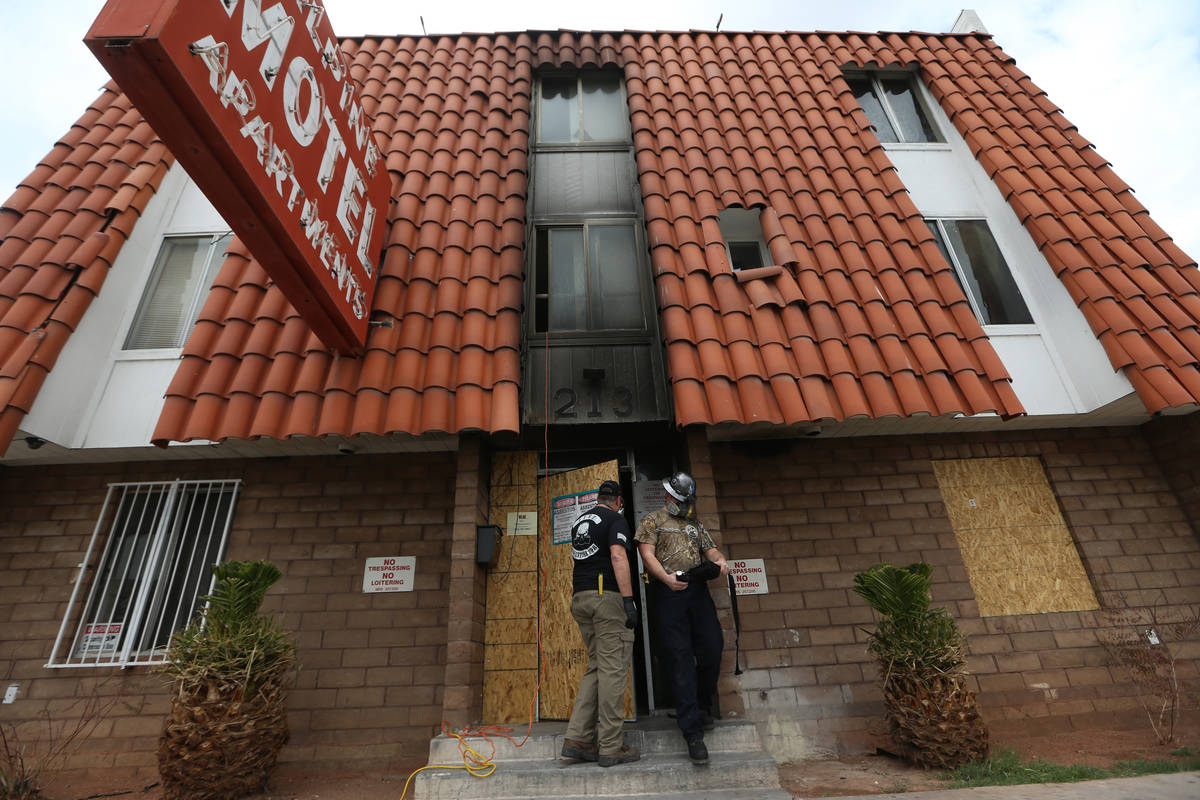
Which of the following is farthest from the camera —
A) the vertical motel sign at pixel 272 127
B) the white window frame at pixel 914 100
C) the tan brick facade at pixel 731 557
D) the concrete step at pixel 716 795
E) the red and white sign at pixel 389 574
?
the white window frame at pixel 914 100

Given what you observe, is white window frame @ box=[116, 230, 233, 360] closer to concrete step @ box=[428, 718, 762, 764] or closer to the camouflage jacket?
concrete step @ box=[428, 718, 762, 764]

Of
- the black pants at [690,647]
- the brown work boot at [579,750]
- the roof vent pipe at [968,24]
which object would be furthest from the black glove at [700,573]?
the roof vent pipe at [968,24]

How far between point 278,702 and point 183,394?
9.86 ft

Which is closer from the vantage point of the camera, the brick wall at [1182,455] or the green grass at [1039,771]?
the green grass at [1039,771]

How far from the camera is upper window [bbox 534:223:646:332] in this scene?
269 inches

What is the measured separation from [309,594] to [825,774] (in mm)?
5412

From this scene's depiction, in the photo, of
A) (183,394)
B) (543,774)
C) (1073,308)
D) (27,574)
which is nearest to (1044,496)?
(1073,308)

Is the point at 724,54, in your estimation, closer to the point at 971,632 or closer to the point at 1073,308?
the point at 1073,308

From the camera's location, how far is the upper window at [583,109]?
28.5ft

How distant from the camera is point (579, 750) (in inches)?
171

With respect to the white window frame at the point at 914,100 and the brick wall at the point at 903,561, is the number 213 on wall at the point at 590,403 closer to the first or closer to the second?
the brick wall at the point at 903,561

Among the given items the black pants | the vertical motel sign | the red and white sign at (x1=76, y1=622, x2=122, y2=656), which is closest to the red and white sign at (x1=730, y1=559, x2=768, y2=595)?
the black pants

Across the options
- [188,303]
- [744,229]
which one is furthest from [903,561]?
[188,303]

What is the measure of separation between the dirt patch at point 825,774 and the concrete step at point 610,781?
621mm
